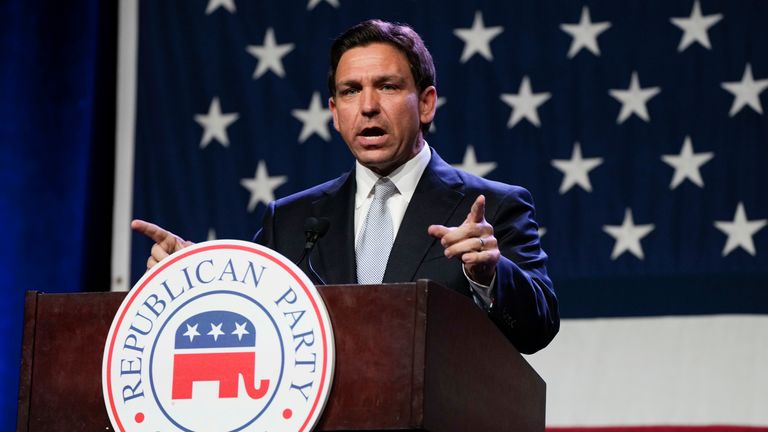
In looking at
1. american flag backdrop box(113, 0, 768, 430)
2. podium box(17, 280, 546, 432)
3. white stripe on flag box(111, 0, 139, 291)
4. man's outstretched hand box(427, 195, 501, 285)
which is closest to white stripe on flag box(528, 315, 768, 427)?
american flag backdrop box(113, 0, 768, 430)

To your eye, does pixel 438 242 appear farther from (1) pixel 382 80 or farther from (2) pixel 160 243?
(2) pixel 160 243

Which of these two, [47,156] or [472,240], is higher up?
[47,156]

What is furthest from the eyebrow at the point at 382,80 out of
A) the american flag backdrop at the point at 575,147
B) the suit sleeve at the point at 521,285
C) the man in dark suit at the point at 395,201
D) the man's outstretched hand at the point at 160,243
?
the american flag backdrop at the point at 575,147

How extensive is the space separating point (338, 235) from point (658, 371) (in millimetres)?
1950

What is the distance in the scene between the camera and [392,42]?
258cm

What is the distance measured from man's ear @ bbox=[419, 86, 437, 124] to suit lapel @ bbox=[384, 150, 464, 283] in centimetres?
10

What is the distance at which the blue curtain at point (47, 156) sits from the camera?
14.6ft

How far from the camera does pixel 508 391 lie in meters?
2.00

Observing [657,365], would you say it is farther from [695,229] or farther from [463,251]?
[463,251]

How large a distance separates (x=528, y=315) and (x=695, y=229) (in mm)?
2154

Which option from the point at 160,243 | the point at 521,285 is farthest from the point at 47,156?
the point at 521,285

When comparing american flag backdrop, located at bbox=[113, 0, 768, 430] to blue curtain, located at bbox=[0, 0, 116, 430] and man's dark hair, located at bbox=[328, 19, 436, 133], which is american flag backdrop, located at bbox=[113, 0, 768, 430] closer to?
blue curtain, located at bbox=[0, 0, 116, 430]

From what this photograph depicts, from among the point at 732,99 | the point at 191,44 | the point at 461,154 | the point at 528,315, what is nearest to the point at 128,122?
the point at 191,44

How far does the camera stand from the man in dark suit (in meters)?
2.29
